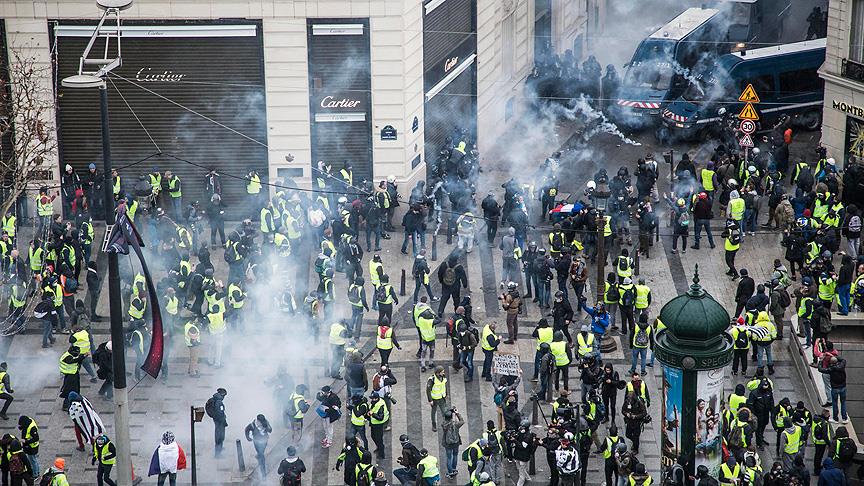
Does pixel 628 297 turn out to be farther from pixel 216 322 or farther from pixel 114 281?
pixel 114 281

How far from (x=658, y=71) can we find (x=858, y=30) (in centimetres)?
725

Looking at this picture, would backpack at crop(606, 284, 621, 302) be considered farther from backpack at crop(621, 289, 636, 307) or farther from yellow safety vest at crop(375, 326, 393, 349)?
yellow safety vest at crop(375, 326, 393, 349)

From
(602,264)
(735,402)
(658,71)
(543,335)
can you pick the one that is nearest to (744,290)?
(602,264)

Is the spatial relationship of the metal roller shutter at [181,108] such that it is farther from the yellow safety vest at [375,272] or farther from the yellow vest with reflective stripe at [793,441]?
the yellow vest with reflective stripe at [793,441]

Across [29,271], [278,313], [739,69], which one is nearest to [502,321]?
[278,313]

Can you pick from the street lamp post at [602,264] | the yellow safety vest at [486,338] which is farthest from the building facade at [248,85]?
the yellow safety vest at [486,338]

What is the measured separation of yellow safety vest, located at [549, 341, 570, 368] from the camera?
109 feet

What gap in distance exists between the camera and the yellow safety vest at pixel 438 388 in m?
31.9

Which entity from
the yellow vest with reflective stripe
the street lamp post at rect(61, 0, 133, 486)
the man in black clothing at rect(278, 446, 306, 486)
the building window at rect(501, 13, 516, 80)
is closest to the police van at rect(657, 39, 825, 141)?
the building window at rect(501, 13, 516, 80)

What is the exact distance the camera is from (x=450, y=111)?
150 ft

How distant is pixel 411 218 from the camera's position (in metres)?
39.9

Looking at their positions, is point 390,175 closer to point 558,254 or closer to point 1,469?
point 558,254

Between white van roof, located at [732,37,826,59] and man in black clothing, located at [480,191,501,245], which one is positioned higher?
white van roof, located at [732,37,826,59]

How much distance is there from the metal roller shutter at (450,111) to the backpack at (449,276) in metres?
8.02
